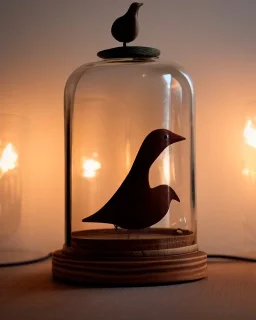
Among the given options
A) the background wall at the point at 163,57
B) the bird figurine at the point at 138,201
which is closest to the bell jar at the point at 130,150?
the bird figurine at the point at 138,201

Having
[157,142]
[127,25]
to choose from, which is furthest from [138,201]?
[127,25]

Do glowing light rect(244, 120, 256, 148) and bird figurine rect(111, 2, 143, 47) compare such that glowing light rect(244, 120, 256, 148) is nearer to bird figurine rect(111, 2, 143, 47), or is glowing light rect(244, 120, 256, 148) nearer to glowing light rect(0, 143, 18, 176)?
bird figurine rect(111, 2, 143, 47)

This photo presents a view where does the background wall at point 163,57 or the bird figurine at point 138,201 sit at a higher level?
the background wall at point 163,57

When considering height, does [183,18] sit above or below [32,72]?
above

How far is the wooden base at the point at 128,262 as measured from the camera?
853 mm

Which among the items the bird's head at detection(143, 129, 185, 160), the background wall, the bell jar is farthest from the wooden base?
the background wall

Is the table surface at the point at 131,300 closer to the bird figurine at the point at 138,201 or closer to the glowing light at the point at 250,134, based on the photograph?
the bird figurine at the point at 138,201

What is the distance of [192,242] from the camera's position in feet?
3.08

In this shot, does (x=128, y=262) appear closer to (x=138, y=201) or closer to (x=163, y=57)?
(x=138, y=201)

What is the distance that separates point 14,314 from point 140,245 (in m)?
0.24

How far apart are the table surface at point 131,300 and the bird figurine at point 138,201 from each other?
0.12 metres

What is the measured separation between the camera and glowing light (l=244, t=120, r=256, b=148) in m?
1.17

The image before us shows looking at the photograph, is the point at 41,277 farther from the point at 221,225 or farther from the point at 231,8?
Answer: the point at 231,8

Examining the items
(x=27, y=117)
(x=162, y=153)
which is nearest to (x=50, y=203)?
(x=27, y=117)
